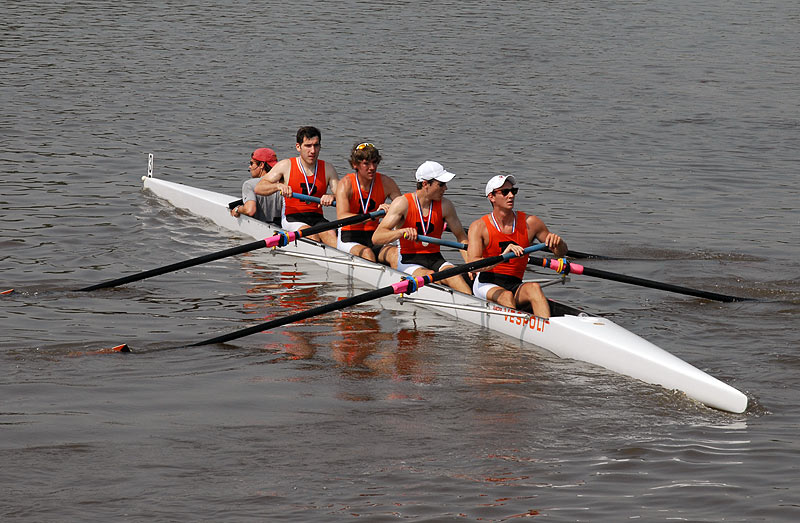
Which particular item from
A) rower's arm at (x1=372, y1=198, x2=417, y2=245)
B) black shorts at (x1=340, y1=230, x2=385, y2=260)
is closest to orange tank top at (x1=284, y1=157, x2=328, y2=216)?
black shorts at (x1=340, y1=230, x2=385, y2=260)

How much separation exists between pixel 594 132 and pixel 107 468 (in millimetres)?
17083

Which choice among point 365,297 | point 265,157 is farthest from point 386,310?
point 265,157

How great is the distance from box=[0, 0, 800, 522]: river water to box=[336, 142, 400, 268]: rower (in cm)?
58

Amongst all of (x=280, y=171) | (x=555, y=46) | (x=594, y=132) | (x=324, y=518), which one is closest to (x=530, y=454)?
(x=324, y=518)

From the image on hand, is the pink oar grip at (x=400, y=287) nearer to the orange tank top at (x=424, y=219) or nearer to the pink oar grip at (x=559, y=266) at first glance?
the orange tank top at (x=424, y=219)

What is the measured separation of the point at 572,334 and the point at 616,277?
1.28 m

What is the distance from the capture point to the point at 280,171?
14.1 metres

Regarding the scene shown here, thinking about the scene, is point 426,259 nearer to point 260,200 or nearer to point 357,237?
point 357,237

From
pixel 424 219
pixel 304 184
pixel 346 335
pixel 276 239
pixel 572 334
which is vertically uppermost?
pixel 304 184

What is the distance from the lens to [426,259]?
39.3 feet

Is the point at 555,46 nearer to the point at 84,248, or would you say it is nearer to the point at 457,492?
the point at 84,248

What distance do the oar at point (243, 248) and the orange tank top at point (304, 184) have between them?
155cm

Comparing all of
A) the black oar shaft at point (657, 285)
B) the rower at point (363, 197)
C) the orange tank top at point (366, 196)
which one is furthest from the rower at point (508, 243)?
the orange tank top at point (366, 196)

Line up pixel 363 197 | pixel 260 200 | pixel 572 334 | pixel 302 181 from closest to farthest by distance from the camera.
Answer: pixel 572 334 < pixel 363 197 < pixel 302 181 < pixel 260 200
